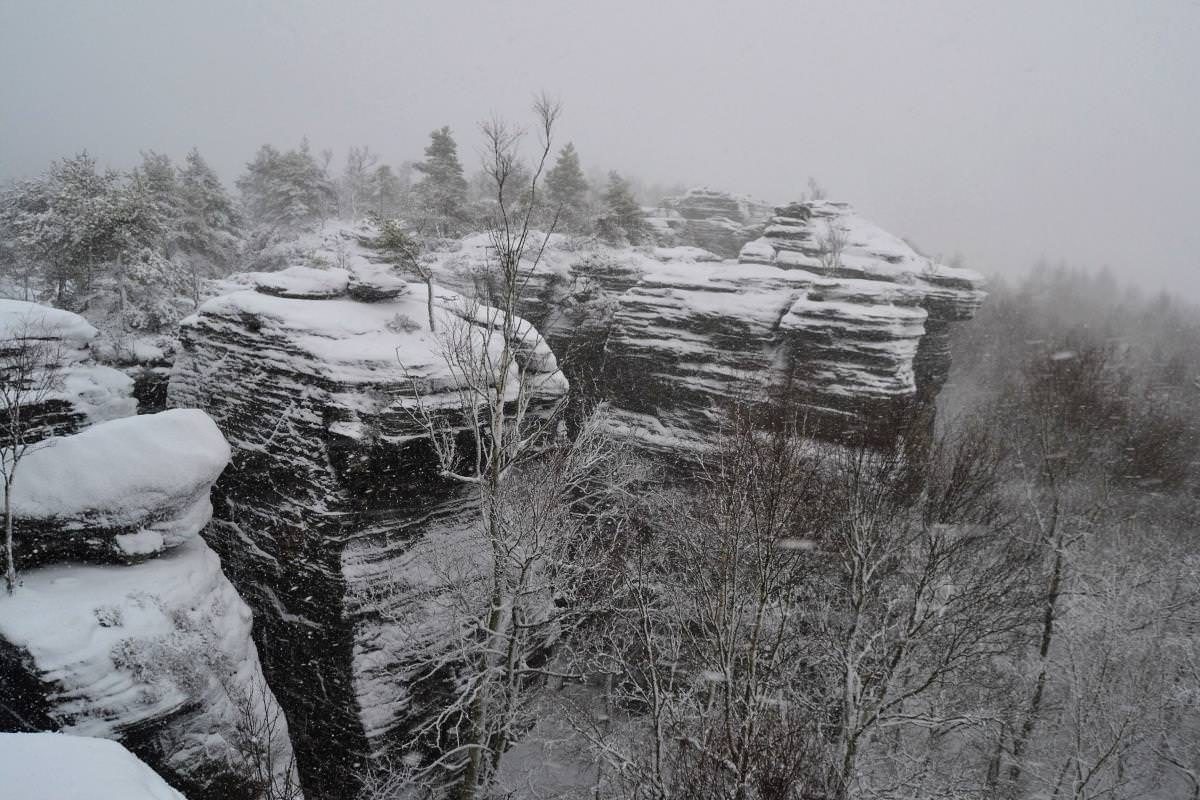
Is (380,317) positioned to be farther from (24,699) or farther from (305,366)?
(24,699)

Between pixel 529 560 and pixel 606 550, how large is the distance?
5524mm

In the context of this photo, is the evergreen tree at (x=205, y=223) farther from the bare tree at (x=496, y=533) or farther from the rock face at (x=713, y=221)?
the rock face at (x=713, y=221)

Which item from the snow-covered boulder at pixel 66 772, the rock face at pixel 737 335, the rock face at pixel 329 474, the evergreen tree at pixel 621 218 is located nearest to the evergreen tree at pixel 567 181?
the evergreen tree at pixel 621 218

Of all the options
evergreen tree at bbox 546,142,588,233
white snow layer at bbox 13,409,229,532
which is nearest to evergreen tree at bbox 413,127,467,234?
evergreen tree at bbox 546,142,588,233

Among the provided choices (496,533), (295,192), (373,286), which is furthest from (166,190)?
(496,533)

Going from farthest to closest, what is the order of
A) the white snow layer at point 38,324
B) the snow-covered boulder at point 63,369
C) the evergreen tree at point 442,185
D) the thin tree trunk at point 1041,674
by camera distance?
1. the evergreen tree at point 442,185
2. the thin tree trunk at point 1041,674
3. the white snow layer at point 38,324
4. the snow-covered boulder at point 63,369

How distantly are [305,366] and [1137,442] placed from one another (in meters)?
31.4

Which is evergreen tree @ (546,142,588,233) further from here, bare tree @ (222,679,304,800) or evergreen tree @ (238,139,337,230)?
bare tree @ (222,679,304,800)

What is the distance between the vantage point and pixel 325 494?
34.0 ft

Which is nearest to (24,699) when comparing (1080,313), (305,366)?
(305,366)

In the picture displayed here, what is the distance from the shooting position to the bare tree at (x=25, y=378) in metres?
9.63

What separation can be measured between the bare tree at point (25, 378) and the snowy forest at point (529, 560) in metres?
0.10

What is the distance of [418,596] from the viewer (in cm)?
1120

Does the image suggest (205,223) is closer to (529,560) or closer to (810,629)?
(529,560)
